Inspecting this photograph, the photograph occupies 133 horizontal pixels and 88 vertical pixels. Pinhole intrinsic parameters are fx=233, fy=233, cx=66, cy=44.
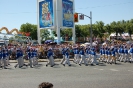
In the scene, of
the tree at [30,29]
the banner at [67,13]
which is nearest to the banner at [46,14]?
the banner at [67,13]

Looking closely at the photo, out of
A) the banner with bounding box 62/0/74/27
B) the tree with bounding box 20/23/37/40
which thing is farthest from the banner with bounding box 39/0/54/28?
the tree with bounding box 20/23/37/40

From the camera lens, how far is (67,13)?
42.8m

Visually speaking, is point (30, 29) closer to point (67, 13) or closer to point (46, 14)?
point (46, 14)

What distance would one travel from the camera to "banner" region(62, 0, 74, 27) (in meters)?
42.2

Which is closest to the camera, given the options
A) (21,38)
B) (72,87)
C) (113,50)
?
(72,87)

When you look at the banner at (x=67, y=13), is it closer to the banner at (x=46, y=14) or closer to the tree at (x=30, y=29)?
the banner at (x=46, y=14)

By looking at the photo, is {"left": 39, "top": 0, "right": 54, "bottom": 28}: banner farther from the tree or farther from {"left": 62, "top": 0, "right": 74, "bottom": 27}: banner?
the tree

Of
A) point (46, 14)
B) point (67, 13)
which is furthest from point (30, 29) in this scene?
point (67, 13)

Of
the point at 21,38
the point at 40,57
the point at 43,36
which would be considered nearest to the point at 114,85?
the point at 40,57

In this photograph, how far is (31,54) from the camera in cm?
2073

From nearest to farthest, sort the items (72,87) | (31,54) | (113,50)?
(72,87) → (31,54) → (113,50)

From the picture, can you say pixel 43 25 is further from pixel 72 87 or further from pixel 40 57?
pixel 72 87

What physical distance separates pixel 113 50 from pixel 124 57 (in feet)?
5.92

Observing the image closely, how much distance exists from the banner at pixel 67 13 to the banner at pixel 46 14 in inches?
86.0
